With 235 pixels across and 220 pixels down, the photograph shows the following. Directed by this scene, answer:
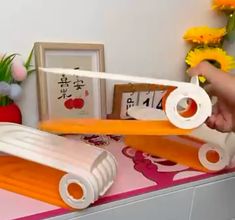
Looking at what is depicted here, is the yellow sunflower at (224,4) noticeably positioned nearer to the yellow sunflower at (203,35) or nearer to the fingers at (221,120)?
the yellow sunflower at (203,35)

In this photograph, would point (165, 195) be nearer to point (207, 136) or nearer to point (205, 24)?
point (207, 136)

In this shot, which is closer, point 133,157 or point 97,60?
point 133,157

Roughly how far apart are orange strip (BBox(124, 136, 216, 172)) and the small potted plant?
0.32m

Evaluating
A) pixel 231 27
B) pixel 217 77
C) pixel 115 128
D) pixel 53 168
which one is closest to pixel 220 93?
pixel 217 77

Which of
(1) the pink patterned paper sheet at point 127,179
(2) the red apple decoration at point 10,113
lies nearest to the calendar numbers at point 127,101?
(1) the pink patterned paper sheet at point 127,179

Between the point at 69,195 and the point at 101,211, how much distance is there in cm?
8

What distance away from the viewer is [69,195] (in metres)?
0.68

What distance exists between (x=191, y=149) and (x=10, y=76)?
0.50m

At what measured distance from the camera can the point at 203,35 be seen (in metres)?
1.27

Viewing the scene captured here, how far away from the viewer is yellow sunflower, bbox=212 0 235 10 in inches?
50.8

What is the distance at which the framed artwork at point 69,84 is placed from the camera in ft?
3.36

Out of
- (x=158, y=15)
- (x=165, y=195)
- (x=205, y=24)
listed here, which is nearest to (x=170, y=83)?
(x=165, y=195)

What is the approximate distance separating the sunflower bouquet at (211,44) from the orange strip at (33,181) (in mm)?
713

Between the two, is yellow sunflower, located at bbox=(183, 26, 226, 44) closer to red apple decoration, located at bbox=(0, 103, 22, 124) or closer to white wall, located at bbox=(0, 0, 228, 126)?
white wall, located at bbox=(0, 0, 228, 126)
